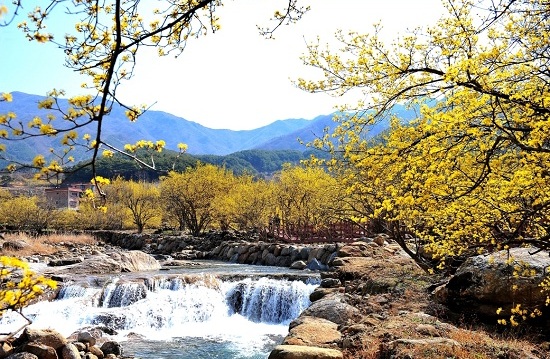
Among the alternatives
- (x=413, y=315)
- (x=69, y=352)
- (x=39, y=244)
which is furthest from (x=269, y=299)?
(x=39, y=244)

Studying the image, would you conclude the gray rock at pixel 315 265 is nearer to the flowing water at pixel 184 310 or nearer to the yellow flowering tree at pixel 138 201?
the flowing water at pixel 184 310

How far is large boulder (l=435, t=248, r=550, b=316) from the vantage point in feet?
24.1

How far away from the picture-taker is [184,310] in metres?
14.3

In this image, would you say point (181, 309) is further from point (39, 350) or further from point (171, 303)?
point (39, 350)

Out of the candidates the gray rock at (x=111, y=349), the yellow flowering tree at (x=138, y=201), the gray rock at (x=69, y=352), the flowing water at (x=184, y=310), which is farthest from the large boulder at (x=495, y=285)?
the yellow flowering tree at (x=138, y=201)

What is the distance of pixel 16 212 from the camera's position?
4538 cm

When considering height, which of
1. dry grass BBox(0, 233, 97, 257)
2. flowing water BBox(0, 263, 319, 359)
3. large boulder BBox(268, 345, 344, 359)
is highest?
large boulder BBox(268, 345, 344, 359)

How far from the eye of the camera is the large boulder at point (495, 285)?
736 centimetres

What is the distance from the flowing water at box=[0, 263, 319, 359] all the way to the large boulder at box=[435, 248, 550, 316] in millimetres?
4709

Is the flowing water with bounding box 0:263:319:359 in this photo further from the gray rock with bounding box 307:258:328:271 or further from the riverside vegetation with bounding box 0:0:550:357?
the riverside vegetation with bounding box 0:0:550:357

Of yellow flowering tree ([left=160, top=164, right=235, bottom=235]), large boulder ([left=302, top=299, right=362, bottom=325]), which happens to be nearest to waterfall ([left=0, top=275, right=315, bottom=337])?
large boulder ([left=302, top=299, right=362, bottom=325])

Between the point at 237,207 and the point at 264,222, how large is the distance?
2.16m

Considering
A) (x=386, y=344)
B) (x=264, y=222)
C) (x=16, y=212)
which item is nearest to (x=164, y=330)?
(x=386, y=344)

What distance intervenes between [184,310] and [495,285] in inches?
379
